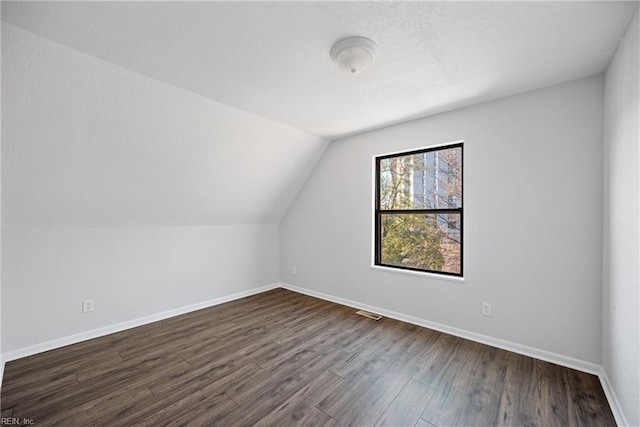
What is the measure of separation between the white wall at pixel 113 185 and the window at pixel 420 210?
1222 mm

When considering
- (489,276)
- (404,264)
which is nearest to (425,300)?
(404,264)

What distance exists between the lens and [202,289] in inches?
151

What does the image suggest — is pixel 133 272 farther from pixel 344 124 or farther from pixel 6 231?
pixel 344 124

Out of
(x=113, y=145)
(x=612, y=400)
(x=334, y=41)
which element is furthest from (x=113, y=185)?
(x=612, y=400)

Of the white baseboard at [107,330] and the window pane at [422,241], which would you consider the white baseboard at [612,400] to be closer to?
the window pane at [422,241]

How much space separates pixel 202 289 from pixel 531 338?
3780 millimetres

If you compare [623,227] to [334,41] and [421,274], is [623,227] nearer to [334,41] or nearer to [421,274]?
[421,274]

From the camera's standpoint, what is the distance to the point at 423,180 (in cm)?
329

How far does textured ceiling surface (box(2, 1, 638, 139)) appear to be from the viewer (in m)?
1.50

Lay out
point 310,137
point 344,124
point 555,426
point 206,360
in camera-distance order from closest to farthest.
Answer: point 555,426, point 206,360, point 344,124, point 310,137

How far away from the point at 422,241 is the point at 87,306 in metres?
3.71

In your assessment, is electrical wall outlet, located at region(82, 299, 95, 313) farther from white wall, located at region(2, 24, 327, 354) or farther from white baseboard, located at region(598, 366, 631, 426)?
white baseboard, located at region(598, 366, 631, 426)

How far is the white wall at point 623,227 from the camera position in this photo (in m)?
1.52

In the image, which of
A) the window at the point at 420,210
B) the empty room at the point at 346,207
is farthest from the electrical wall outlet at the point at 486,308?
the window at the point at 420,210
